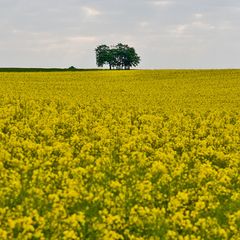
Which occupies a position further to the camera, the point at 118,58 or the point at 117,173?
the point at 118,58

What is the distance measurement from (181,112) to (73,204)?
15922 mm

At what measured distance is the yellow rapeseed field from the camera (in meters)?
7.72

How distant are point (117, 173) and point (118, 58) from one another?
366 feet

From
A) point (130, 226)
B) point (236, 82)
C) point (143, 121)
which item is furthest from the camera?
point (236, 82)

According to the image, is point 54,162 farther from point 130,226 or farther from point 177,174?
point 130,226

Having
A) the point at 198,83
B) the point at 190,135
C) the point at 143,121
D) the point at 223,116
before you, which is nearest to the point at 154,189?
the point at 190,135

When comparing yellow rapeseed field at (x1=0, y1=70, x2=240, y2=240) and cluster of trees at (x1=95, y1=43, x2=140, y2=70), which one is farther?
cluster of trees at (x1=95, y1=43, x2=140, y2=70)

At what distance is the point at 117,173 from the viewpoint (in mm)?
11016

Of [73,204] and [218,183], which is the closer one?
[73,204]

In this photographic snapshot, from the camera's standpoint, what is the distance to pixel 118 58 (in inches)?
4783

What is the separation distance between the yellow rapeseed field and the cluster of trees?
313ft

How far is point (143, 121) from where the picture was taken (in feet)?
65.9

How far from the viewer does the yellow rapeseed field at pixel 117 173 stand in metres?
7.72

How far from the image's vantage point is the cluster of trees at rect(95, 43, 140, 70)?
120 m
